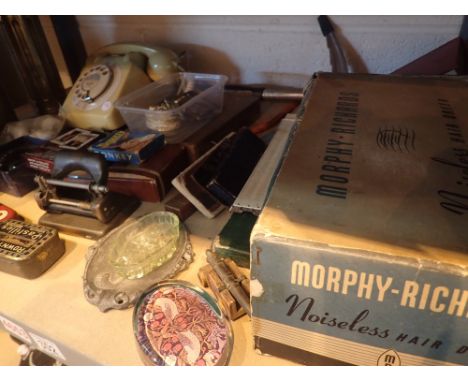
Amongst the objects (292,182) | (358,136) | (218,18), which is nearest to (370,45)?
(218,18)

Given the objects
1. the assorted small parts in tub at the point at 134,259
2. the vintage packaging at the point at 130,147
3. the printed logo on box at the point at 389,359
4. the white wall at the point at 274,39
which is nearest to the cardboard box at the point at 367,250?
the printed logo on box at the point at 389,359

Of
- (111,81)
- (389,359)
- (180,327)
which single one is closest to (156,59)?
(111,81)

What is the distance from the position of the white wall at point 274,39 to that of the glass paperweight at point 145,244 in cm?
50

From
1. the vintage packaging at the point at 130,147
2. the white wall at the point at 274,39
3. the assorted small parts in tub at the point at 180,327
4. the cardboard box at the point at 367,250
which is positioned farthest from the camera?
the white wall at the point at 274,39

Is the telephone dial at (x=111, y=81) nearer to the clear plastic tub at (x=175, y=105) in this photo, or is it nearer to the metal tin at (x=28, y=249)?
the clear plastic tub at (x=175, y=105)

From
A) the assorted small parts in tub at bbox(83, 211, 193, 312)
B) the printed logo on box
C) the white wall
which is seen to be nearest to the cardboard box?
the printed logo on box

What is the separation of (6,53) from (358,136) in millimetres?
715

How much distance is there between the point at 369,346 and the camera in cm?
34

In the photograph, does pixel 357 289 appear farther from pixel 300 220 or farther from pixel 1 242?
pixel 1 242

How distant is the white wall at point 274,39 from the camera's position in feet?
2.45

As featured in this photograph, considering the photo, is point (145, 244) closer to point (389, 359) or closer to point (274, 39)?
point (389, 359)

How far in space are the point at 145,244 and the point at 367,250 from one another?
1.12 ft

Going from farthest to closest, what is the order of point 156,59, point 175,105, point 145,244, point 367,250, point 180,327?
point 156,59 → point 175,105 → point 145,244 → point 180,327 → point 367,250

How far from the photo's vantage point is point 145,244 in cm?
53
